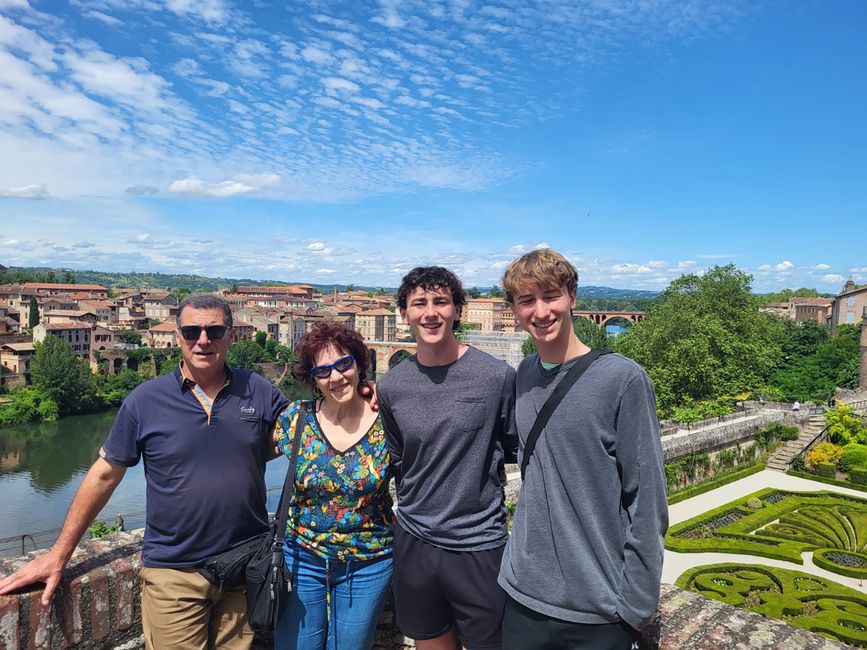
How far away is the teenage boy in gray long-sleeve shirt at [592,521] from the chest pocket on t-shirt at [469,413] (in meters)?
0.38

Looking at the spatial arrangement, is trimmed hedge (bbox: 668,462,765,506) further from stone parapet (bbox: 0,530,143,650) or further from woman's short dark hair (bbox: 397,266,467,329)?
stone parapet (bbox: 0,530,143,650)

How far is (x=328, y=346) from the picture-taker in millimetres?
2822

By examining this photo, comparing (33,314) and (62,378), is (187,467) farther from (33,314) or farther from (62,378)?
(33,314)

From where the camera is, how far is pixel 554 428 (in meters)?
2.11

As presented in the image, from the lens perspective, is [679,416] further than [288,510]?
Yes

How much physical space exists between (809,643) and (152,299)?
92.5m

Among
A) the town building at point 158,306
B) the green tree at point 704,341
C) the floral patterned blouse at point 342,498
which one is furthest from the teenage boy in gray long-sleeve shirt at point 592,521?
the town building at point 158,306

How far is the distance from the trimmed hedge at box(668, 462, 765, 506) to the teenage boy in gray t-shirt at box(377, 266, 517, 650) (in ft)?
47.6

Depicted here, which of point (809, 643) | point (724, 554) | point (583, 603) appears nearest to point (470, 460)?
point (583, 603)

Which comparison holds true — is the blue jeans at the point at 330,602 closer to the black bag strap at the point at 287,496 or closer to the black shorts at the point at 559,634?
the black bag strap at the point at 287,496

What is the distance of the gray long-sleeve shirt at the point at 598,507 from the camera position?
1.94 m

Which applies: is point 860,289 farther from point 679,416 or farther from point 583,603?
point 583,603

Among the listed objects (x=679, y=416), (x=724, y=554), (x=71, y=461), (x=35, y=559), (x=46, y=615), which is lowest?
(x=71, y=461)

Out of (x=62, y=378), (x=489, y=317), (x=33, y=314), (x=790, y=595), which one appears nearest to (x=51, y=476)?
(x=62, y=378)
